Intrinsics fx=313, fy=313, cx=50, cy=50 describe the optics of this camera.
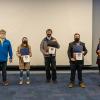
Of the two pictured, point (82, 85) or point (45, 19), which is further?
point (45, 19)

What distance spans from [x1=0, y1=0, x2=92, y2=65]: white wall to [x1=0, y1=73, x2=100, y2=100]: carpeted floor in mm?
1761

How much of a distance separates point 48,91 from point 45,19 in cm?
333

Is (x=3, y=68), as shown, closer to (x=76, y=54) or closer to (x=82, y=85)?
(x=76, y=54)

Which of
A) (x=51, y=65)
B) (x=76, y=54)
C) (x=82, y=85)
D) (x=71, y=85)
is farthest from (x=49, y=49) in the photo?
(x=82, y=85)

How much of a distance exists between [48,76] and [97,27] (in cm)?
289

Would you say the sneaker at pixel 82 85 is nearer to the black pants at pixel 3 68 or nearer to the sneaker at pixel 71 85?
the sneaker at pixel 71 85

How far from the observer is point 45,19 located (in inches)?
415

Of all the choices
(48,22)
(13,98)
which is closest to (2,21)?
(48,22)

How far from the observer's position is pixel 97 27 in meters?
10.8

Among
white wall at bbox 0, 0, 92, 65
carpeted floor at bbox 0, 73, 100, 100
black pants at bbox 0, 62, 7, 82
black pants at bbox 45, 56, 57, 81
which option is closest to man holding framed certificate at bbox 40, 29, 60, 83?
black pants at bbox 45, 56, 57, 81

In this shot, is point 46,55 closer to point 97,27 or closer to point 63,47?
point 63,47

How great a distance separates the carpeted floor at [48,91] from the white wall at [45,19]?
1.76 m

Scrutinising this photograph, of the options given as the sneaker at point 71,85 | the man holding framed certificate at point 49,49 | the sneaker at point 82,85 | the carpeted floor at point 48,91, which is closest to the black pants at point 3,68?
the carpeted floor at point 48,91

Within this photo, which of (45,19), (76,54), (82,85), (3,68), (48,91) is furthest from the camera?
(45,19)
